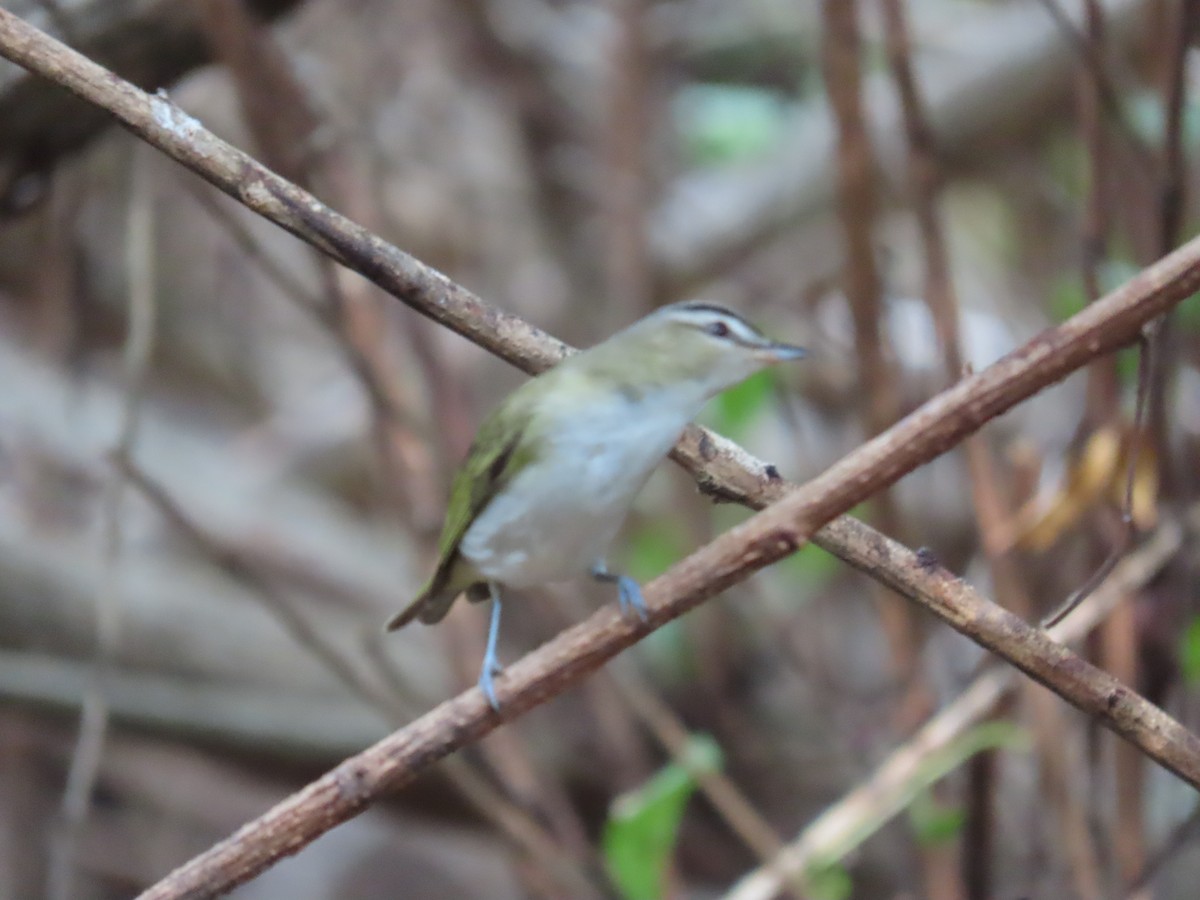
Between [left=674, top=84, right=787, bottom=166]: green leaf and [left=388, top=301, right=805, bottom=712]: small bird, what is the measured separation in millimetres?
3046

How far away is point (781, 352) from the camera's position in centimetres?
122

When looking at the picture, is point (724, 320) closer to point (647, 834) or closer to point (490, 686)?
point (490, 686)

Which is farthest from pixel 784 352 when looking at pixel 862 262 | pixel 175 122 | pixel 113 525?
pixel 113 525

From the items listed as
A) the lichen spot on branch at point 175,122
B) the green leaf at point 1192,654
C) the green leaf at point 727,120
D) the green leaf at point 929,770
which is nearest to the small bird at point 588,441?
the lichen spot on branch at point 175,122

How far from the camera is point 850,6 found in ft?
7.58

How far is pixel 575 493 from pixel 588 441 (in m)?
0.06

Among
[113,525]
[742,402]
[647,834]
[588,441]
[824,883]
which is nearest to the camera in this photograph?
[588,441]

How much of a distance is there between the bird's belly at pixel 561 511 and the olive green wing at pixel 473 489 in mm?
14

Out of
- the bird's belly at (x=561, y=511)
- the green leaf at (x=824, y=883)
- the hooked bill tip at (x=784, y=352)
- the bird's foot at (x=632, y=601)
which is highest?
the bird's belly at (x=561, y=511)

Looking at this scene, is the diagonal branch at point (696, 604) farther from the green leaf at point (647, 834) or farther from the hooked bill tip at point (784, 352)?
the green leaf at point (647, 834)

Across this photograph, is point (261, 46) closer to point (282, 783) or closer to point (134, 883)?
point (282, 783)

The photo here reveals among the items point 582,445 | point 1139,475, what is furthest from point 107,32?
point 1139,475

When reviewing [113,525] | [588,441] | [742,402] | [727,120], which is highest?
[727,120]

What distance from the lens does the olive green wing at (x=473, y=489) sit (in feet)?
4.49
